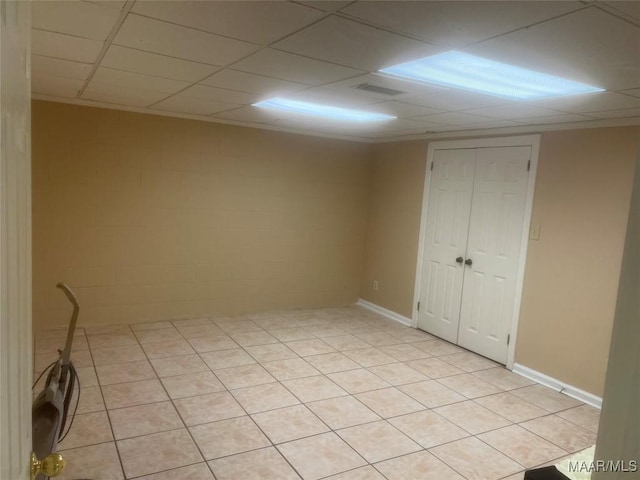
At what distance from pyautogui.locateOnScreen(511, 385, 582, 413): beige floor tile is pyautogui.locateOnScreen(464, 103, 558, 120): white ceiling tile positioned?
223 cm

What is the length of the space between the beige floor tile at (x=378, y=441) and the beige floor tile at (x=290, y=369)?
89cm

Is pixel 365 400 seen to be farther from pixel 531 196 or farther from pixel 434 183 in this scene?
pixel 434 183

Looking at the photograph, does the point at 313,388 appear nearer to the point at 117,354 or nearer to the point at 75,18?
the point at 117,354

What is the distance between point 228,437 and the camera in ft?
9.20

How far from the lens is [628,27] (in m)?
1.64

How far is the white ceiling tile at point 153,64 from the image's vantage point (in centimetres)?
248

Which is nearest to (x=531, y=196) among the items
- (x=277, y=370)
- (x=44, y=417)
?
(x=277, y=370)

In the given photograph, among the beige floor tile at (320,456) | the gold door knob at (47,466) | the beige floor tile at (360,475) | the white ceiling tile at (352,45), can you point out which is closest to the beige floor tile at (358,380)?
the beige floor tile at (320,456)

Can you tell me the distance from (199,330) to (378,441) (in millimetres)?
2502

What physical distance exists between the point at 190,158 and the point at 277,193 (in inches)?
43.1

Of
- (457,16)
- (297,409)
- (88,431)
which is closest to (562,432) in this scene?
(297,409)

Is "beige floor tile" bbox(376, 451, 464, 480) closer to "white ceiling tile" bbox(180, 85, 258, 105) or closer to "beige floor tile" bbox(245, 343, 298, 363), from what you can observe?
"beige floor tile" bbox(245, 343, 298, 363)

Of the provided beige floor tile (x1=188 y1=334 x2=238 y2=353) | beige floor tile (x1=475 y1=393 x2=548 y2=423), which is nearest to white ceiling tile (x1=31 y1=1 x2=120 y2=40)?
beige floor tile (x1=188 y1=334 x2=238 y2=353)

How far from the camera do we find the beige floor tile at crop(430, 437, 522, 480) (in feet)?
8.58
